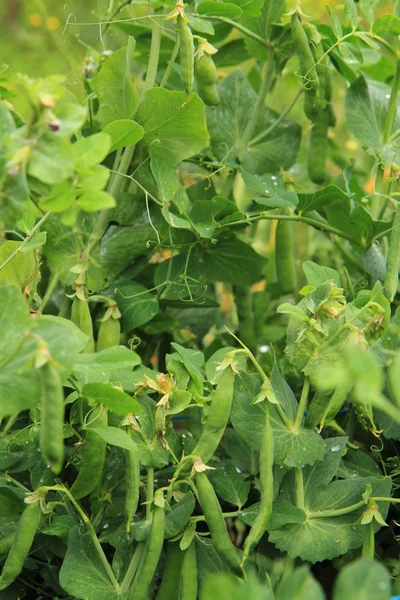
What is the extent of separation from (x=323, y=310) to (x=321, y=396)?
0.40 feet

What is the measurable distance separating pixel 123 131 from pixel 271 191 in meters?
0.29

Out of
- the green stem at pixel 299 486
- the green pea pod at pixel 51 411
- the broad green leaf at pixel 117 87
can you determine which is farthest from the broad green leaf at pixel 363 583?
the broad green leaf at pixel 117 87

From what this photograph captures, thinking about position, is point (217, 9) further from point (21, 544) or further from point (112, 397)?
point (21, 544)

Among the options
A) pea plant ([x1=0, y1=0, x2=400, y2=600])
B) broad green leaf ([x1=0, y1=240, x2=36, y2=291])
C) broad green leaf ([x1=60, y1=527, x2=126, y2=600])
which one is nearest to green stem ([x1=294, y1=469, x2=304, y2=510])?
pea plant ([x1=0, y1=0, x2=400, y2=600])

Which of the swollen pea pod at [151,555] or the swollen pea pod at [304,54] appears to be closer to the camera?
the swollen pea pod at [151,555]

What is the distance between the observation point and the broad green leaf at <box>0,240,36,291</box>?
953mm

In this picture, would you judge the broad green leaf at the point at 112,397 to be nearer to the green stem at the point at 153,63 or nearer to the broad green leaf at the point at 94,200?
the broad green leaf at the point at 94,200

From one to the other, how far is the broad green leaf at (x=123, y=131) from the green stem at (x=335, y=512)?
531 mm

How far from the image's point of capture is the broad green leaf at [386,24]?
1026mm

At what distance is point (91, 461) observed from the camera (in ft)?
2.80

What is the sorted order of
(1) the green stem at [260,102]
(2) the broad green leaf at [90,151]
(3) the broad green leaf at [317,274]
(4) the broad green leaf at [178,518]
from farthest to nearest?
(1) the green stem at [260,102]
(3) the broad green leaf at [317,274]
(4) the broad green leaf at [178,518]
(2) the broad green leaf at [90,151]

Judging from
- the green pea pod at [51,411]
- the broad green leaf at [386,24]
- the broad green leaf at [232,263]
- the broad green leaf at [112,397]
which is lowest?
the broad green leaf at [232,263]

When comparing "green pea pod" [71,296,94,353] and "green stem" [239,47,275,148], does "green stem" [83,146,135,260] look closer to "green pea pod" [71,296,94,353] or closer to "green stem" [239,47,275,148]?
"green pea pod" [71,296,94,353]

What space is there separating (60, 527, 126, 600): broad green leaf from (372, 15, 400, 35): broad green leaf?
824 mm
